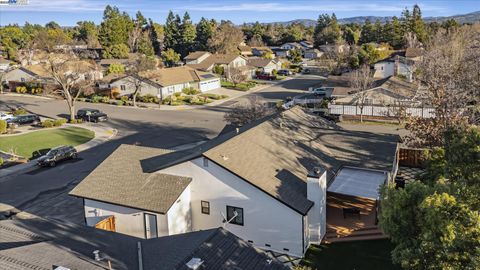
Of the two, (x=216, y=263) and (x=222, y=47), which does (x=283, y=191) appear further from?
(x=222, y=47)

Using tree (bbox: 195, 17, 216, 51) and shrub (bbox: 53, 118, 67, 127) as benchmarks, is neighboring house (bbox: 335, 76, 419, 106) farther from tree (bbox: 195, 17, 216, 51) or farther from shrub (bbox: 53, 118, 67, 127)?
Result: tree (bbox: 195, 17, 216, 51)

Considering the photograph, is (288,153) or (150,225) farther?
(288,153)

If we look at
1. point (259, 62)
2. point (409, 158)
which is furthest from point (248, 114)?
point (259, 62)

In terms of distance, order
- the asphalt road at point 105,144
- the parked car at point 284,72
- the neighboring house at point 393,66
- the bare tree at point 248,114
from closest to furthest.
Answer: the asphalt road at point 105,144 < the bare tree at point 248,114 < the neighboring house at point 393,66 < the parked car at point 284,72

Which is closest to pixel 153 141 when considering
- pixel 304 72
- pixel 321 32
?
pixel 304 72

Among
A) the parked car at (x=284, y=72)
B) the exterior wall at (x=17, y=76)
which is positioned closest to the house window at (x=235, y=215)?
the exterior wall at (x=17, y=76)

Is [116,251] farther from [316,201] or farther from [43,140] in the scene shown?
[43,140]

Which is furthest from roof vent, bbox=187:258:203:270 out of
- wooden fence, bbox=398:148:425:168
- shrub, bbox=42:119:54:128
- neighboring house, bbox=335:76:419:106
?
shrub, bbox=42:119:54:128

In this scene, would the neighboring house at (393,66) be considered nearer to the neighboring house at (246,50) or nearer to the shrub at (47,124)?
the neighboring house at (246,50)
